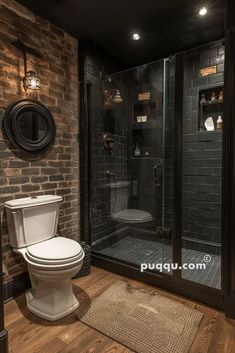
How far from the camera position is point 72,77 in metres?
2.55

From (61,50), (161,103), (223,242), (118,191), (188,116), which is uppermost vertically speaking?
(61,50)

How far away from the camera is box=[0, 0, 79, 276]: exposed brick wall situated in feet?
6.25

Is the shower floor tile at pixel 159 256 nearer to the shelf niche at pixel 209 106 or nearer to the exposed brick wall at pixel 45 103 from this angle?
the exposed brick wall at pixel 45 103

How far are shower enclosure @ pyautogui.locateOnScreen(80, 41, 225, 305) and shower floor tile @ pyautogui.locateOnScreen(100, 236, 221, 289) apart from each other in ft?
0.04

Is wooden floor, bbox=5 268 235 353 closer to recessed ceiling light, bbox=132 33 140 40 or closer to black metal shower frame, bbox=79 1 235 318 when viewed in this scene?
black metal shower frame, bbox=79 1 235 318

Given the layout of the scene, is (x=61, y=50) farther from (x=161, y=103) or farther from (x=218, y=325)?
(x=218, y=325)

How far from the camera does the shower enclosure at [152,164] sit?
2.66m

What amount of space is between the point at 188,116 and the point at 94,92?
121 cm

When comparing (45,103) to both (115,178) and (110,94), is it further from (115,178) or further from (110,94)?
(115,178)

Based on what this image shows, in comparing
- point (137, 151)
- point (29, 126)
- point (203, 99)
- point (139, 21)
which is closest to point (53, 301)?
point (29, 126)

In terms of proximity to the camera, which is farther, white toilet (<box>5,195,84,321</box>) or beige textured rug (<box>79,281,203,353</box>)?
white toilet (<box>5,195,84,321</box>)

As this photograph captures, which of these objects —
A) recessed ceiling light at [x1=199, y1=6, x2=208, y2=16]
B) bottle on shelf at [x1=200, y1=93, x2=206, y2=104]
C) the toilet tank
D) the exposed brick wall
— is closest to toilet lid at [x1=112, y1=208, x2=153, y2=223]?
the exposed brick wall

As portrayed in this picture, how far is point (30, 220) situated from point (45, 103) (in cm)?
115

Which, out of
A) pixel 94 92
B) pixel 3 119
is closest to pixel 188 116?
pixel 94 92
